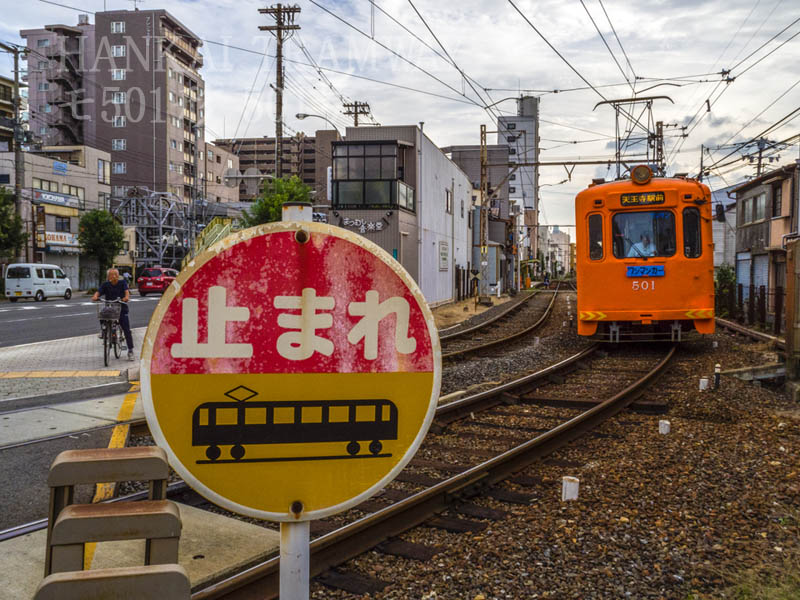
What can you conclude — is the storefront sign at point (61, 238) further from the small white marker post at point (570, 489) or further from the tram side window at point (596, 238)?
the small white marker post at point (570, 489)

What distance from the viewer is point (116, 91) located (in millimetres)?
77500

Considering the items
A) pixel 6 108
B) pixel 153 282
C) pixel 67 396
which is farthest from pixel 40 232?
pixel 67 396

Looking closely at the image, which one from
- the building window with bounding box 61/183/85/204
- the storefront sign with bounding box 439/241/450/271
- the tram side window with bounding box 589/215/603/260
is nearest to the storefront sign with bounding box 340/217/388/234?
the storefront sign with bounding box 439/241/450/271

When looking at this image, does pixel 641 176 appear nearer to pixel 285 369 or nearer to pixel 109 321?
pixel 109 321

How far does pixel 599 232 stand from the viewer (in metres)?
13.8

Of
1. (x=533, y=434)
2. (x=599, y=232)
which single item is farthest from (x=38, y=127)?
(x=533, y=434)

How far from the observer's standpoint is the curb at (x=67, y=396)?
7.91m

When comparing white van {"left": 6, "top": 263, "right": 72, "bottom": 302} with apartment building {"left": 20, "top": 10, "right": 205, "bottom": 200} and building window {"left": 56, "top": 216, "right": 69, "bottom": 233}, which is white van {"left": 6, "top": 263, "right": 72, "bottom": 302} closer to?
building window {"left": 56, "top": 216, "right": 69, "bottom": 233}

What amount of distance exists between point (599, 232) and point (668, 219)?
1.32 metres

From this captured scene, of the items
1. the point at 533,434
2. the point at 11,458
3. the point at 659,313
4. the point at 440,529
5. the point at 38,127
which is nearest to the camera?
the point at 440,529

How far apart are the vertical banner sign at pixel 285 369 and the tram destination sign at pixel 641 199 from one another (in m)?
13.0

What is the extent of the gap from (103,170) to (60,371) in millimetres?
56198

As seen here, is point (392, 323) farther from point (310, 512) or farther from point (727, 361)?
point (727, 361)

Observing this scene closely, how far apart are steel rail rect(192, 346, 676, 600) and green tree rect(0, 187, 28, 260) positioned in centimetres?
3817
